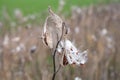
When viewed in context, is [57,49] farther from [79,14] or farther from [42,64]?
[79,14]

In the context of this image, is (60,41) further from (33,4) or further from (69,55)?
(33,4)

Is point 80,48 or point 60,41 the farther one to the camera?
point 80,48

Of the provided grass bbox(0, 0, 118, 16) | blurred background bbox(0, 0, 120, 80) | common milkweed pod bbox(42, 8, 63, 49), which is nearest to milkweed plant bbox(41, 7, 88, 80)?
common milkweed pod bbox(42, 8, 63, 49)

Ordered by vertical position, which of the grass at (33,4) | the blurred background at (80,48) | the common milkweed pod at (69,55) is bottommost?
the common milkweed pod at (69,55)

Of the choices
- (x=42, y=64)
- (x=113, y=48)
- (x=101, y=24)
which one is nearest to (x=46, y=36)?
(x=42, y=64)

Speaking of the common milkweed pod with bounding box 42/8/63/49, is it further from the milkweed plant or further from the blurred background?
the blurred background

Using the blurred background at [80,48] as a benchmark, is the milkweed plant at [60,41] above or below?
below

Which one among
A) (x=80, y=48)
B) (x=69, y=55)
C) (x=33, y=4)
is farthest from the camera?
(x=33, y=4)

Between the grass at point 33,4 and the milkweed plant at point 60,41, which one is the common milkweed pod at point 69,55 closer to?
the milkweed plant at point 60,41

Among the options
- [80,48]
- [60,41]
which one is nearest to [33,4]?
[80,48]

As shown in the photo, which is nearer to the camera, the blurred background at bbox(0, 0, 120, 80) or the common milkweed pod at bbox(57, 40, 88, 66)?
the common milkweed pod at bbox(57, 40, 88, 66)

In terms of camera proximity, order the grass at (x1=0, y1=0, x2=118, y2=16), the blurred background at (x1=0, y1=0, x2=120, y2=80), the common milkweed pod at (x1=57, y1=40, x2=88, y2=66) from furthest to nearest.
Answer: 1. the grass at (x1=0, y1=0, x2=118, y2=16)
2. the blurred background at (x1=0, y1=0, x2=120, y2=80)
3. the common milkweed pod at (x1=57, y1=40, x2=88, y2=66)

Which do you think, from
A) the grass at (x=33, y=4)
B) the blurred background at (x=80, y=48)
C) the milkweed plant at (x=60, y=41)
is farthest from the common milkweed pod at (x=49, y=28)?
the grass at (x=33, y=4)
